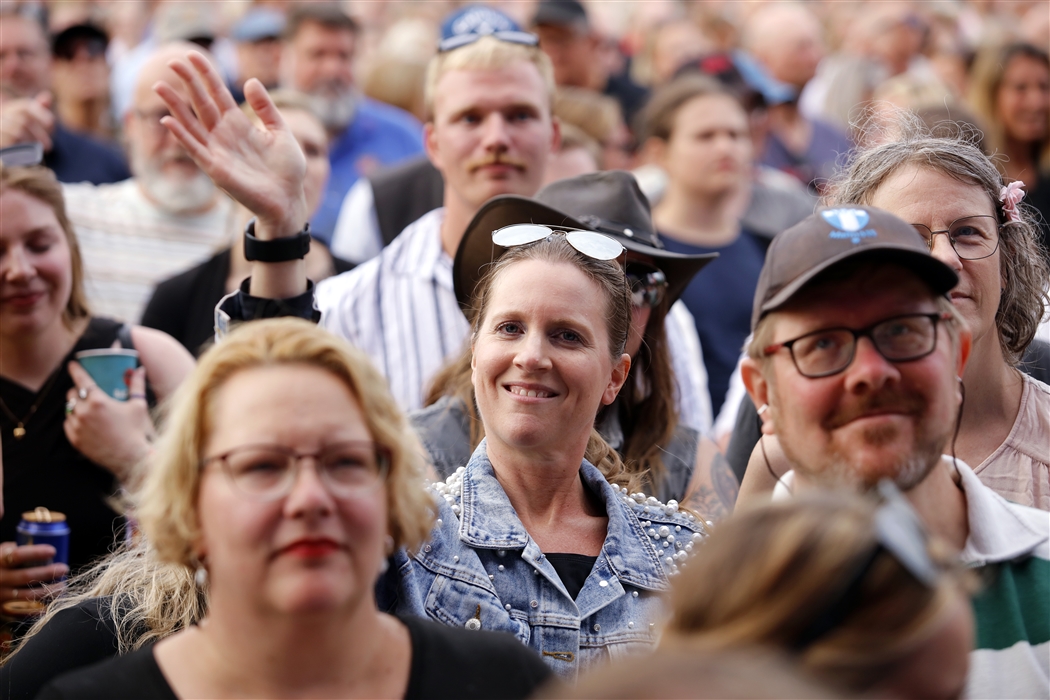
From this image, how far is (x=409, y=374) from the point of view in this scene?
4.18m

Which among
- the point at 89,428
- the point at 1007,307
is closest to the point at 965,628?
the point at 1007,307

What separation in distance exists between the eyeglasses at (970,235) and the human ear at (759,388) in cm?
77

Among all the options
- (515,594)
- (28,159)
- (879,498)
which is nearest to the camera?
(879,498)

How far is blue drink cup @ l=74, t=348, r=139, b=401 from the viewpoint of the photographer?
363cm

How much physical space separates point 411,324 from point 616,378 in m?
1.35

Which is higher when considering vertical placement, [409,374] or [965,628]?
[409,374]

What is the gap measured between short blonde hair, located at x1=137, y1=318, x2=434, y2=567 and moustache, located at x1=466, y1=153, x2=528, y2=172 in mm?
2340

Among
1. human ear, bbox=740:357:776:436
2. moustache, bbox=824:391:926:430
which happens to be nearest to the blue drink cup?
human ear, bbox=740:357:776:436

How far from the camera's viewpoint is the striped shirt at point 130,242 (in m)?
5.29

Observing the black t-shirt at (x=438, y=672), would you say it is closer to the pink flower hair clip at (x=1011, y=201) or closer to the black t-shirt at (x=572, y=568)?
the black t-shirt at (x=572, y=568)

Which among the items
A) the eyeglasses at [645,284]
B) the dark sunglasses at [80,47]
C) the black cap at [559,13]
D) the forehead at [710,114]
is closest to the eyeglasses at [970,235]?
the eyeglasses at [645,284]

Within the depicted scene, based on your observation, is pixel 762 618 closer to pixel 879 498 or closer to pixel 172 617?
pixel 879 498

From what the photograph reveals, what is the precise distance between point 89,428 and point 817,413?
7.44 feet

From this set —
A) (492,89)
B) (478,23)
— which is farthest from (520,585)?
(478,23)
